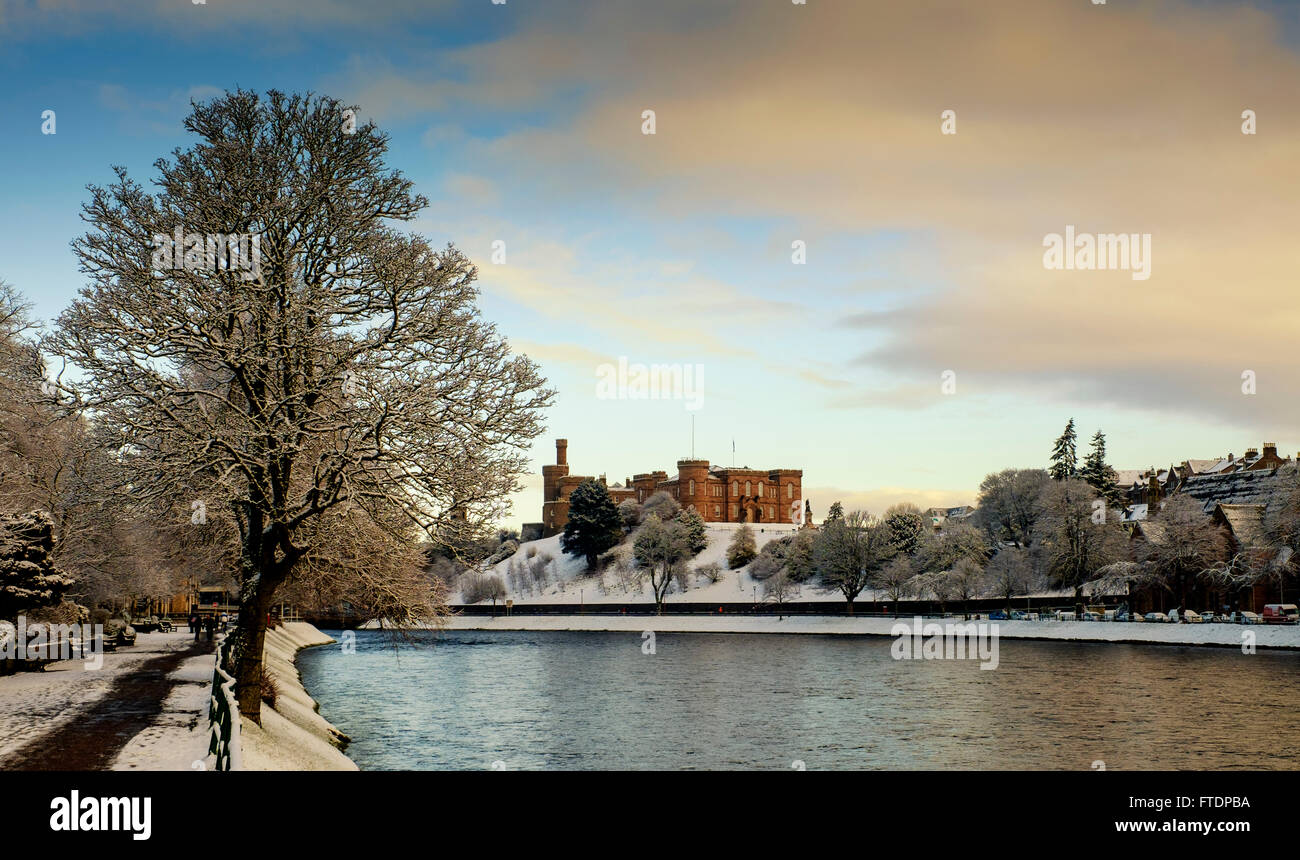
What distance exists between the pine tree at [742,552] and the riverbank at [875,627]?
2472 cm

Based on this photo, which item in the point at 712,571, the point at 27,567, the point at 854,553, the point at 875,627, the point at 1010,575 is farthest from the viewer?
the point at 712,571

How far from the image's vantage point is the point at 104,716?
24.8 meters

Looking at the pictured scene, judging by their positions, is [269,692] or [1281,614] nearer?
[269,692]

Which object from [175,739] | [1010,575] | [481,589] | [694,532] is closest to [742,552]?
[694,532]

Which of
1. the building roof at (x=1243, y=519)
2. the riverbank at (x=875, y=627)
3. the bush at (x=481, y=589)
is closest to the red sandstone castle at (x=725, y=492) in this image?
the bush at (x=481, y=589)

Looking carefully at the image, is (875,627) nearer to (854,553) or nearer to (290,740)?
(854,553)

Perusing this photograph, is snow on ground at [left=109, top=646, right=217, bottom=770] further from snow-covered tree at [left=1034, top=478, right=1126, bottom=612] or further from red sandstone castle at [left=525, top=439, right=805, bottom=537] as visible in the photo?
red sandstone castle at [left=525, top=439, right=805, bottom=537]

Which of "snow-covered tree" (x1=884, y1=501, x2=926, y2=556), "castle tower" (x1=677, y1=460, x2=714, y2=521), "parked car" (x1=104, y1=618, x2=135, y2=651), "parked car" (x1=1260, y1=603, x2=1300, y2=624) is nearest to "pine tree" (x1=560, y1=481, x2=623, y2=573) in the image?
"castle tower" (x1=677, y1=460, x2=714, y2=521)

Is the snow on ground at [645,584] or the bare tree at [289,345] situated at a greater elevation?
the bare tree at [289,345]

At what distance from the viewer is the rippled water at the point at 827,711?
3056 centimetres

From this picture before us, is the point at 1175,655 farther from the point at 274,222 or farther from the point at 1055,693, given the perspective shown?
the point at 274,222

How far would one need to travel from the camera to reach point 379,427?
1973 centimetres

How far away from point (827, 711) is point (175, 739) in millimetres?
26754

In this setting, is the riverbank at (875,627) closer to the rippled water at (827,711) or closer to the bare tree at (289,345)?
the rippled water at (827,711)
